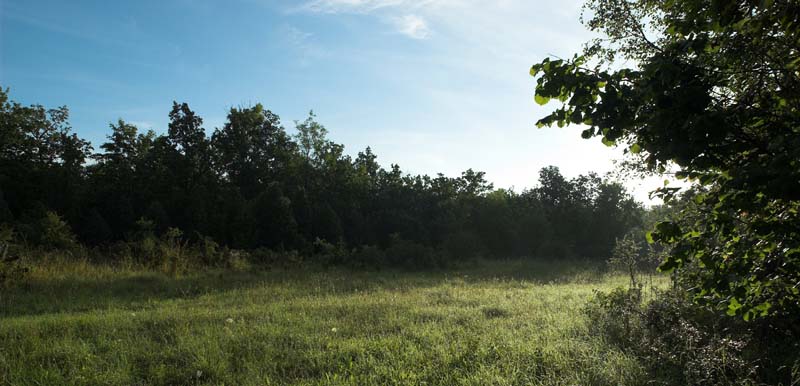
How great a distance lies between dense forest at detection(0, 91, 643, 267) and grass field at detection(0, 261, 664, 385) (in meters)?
7.26

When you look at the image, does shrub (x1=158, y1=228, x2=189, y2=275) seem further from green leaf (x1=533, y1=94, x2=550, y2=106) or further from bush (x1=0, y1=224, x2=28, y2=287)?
green leaf (x1=533, y1=94, x2=550, y2=106)

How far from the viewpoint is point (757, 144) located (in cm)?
243

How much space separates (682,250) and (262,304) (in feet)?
22.6

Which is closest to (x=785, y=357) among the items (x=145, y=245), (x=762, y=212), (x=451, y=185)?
(x=762, y=212)

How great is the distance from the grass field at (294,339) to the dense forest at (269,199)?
726 cm

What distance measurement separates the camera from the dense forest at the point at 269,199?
59.2 ft

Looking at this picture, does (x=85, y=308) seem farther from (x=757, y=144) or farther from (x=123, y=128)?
(x=123, y=128)

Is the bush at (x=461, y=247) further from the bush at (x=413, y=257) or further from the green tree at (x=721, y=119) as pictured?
the green tree at (x=721, y=119)

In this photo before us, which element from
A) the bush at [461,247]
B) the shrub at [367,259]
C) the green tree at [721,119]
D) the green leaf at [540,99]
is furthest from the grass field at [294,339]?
the bush at [461,247]

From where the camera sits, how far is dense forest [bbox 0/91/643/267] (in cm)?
1803

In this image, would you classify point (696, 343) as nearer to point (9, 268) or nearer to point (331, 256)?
point (9, 268)

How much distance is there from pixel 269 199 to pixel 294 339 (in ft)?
49.2

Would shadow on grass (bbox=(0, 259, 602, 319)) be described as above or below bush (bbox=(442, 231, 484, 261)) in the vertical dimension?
below

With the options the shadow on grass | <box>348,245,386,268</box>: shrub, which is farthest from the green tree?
<box>348,245,386,268</box>: shrub
